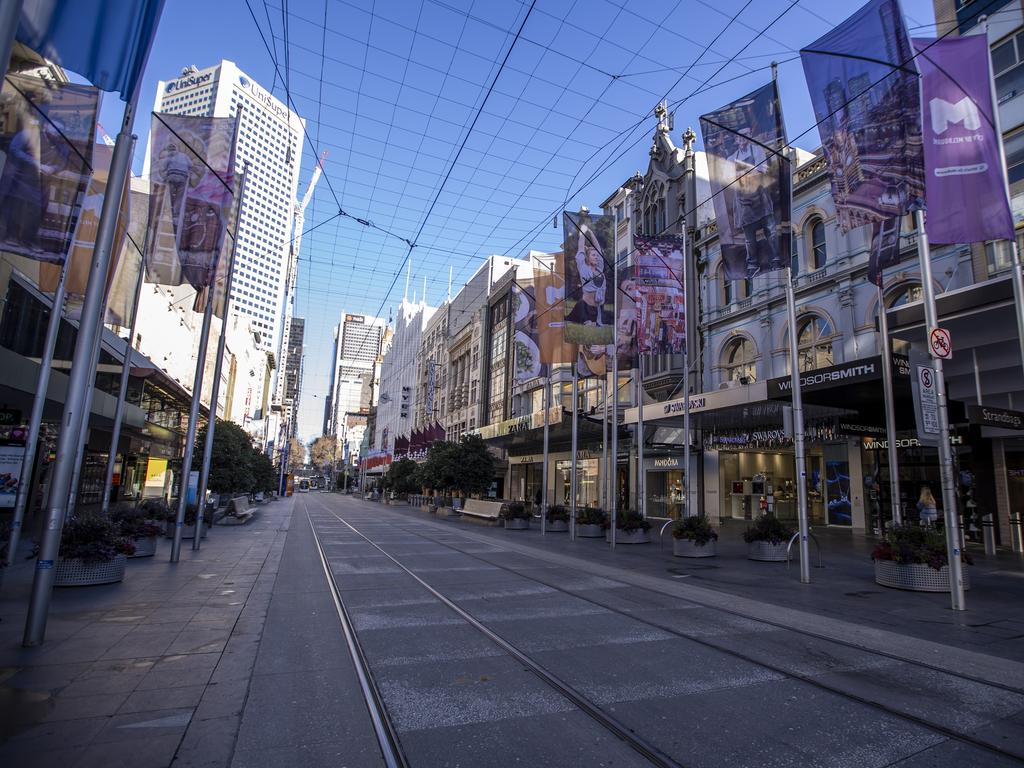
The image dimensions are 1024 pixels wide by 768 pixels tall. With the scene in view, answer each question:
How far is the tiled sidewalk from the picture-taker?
414 cm

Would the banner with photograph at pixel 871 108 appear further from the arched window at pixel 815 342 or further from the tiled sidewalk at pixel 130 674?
the tiled sidewalk at pixel 130 674

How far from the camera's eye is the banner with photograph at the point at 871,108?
11039 millimetres

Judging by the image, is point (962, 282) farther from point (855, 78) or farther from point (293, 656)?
point (293, 656)

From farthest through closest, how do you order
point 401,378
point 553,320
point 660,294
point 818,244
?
point 401,378, point 818,244, point 553,320, point 660,294

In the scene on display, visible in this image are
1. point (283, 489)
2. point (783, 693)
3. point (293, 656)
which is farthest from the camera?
point (283, 489)

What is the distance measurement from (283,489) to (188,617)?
91.7 m

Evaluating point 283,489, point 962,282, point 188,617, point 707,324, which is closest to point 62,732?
point 188,617

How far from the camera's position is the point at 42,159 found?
11.1m

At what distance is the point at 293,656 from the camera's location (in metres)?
6.49

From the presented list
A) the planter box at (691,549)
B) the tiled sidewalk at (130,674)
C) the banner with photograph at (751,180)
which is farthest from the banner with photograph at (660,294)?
the tiled sidewalk at (130,674)

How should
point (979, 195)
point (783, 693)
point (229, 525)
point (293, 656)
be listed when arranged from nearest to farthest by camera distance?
point (783, 693) < point (293, 656) < point (979, 195) < point (229, 525)

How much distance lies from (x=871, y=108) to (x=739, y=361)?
18.3m

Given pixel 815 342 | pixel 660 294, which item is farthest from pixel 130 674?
pixel 815 342

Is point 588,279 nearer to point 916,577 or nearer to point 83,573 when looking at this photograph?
point 916,577
